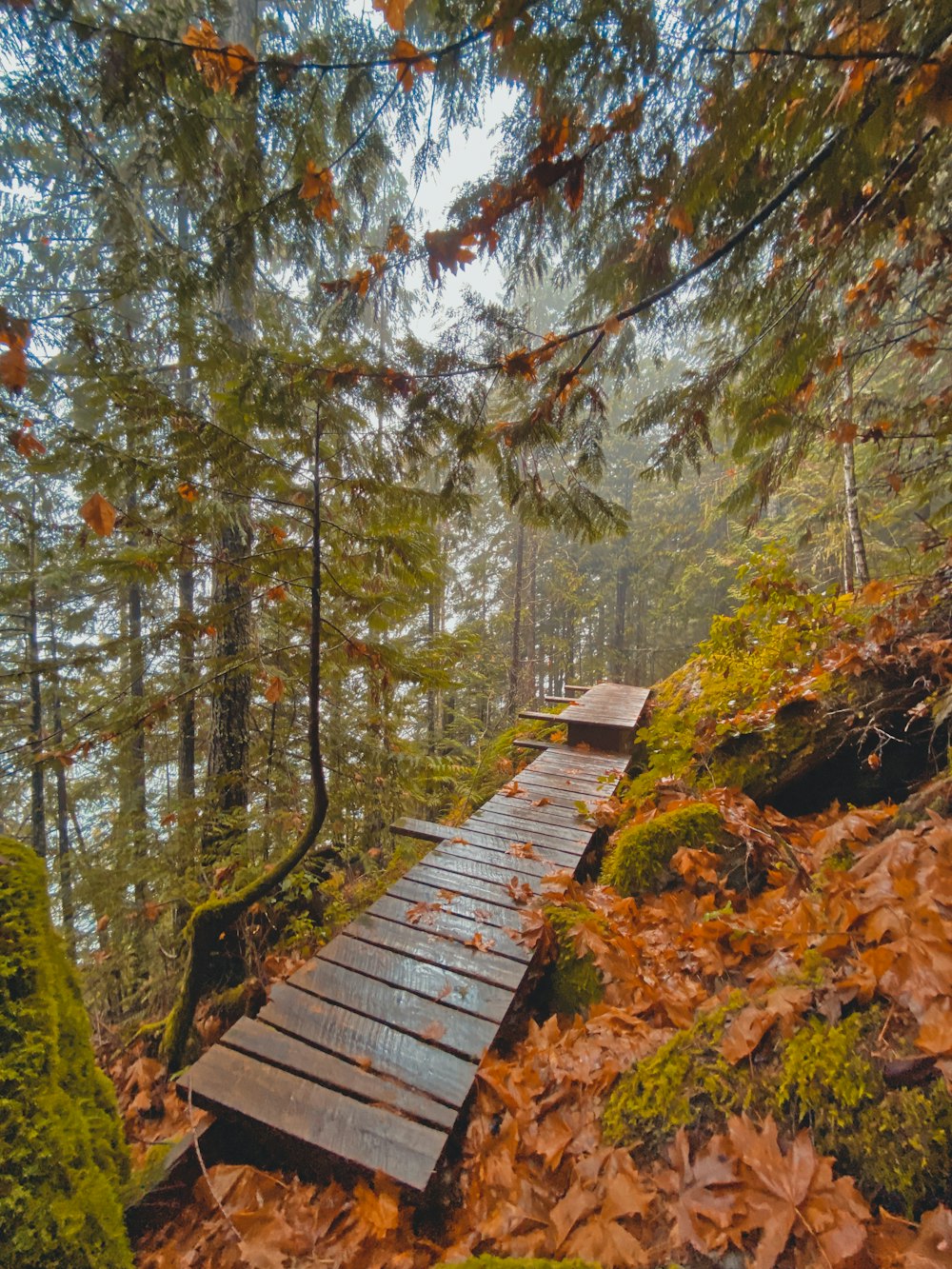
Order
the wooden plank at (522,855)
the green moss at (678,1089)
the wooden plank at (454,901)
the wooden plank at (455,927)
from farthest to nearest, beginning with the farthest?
1. the wooden plank at (522,855)
2. the wooden plank at (454,901)
3. the wooden plank at (455,927)
4. the green moss at (678,1089)

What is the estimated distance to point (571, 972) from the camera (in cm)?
284

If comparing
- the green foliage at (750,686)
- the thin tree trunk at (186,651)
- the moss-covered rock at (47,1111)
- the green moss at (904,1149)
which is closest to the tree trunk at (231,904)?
the thin tree trunk at (186,651)

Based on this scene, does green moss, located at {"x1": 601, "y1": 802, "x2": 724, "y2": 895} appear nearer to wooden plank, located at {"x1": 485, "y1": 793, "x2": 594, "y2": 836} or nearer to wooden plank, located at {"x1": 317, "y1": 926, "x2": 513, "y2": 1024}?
wooden plank, located at {"x1": 485, "y1": 793, "x2": 594, "y2": 836}

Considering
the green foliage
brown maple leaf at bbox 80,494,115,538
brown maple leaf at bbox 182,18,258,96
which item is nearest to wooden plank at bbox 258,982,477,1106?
brown maple leaf at bbox 80,494,115,538

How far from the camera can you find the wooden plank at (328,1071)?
6.65 feet

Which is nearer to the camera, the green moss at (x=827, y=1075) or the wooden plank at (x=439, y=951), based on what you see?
the green moss at (x=827, y=1075)

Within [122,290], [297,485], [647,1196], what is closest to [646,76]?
[297,485]

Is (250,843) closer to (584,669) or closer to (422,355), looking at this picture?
(422,355)

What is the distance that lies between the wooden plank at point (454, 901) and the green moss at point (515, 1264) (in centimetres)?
194

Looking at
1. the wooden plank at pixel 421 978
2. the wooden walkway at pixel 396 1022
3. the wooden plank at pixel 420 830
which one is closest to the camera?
the wooden walkway at pixel 396 1022

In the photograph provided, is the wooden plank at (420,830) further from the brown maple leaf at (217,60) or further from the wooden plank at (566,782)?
the brown maple leaf at (217,60)

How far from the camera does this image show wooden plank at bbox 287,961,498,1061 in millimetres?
2344

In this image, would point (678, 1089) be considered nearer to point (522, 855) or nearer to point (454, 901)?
point (454, 901)

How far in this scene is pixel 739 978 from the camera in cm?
216
